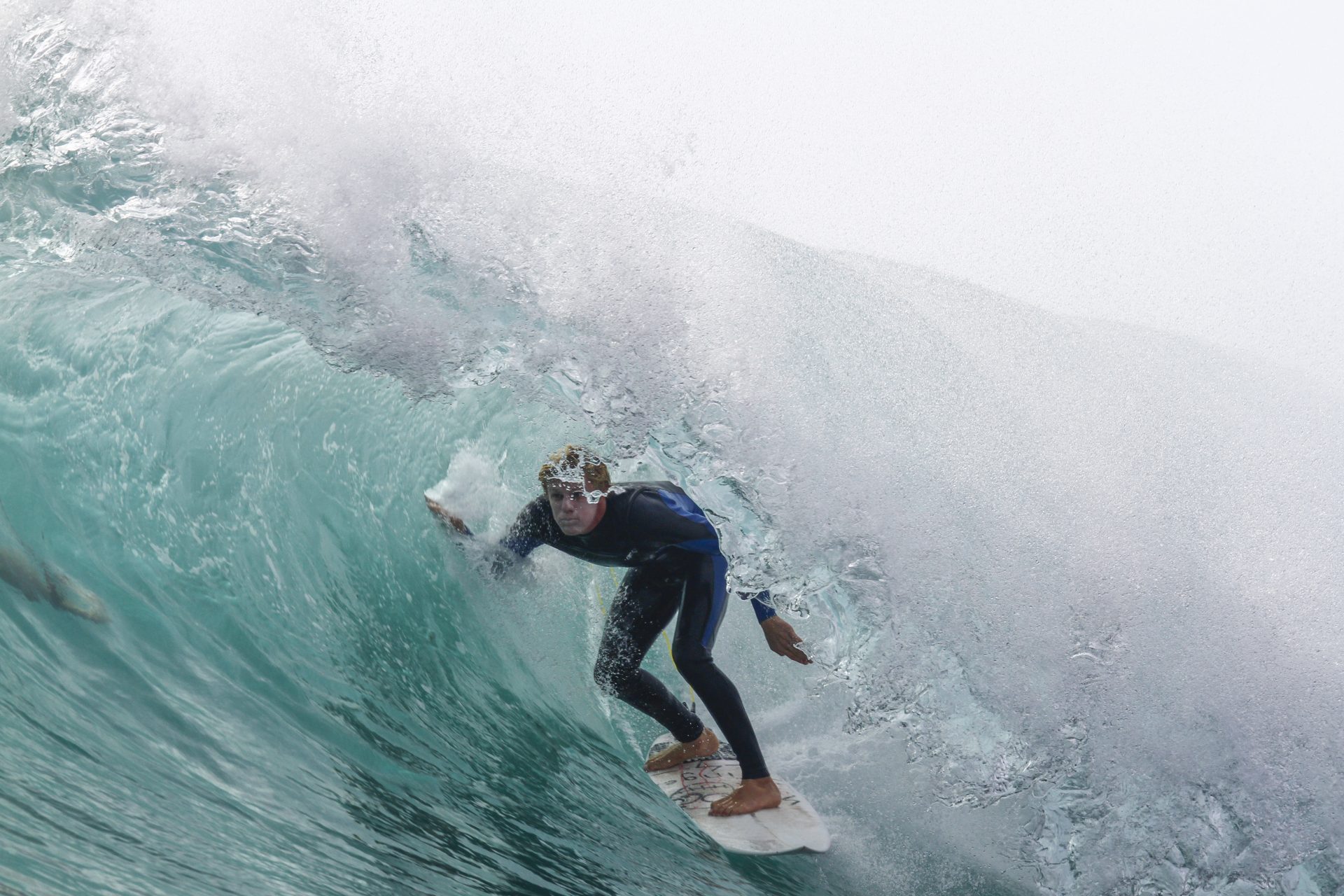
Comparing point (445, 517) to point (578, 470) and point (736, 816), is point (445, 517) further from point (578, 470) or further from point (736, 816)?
point (736, 816)

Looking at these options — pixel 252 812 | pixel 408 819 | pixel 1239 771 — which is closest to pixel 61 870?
pixel 252 812

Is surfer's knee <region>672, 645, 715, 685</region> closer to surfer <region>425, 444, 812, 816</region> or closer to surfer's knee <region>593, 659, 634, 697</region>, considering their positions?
surfer <region>425, 444, 812, 816</region>

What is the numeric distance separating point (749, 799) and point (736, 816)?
7cm

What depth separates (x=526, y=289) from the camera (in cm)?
391

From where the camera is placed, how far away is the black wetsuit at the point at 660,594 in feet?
11.0

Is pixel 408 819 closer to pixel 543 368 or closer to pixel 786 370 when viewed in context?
pixel 543 368

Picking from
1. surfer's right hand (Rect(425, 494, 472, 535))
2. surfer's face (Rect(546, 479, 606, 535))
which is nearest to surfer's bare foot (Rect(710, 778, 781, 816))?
surfer's face (Rect(546, 479, 606, 535))

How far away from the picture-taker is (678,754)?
3684 mm

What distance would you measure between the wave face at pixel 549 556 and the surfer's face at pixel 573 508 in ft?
1.36

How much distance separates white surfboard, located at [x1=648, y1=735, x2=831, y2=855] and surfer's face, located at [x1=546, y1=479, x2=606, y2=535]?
992 mm

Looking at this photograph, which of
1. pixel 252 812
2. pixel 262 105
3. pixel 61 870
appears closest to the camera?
pixel 61 870

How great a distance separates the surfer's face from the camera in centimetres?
329

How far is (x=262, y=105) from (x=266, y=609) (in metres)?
2.14

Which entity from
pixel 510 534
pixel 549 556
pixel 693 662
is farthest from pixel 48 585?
pixel 693 662
